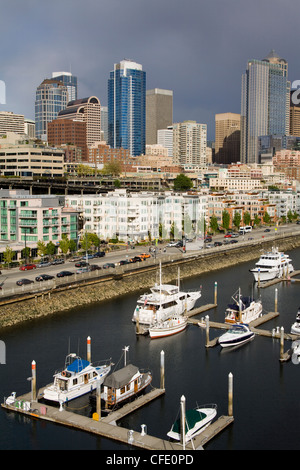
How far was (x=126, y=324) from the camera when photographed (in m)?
35.0

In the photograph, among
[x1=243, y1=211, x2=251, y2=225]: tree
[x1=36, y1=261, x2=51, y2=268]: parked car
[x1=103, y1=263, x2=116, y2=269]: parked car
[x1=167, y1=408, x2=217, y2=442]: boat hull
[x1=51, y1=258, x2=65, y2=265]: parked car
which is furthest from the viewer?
[x1=243, y1=211, x2=251, y2=225]: tree

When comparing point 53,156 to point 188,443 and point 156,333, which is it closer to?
point 156,333

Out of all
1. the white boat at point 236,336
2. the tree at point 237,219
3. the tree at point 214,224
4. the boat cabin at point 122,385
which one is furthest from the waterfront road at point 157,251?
the boat cabin at point 122,385

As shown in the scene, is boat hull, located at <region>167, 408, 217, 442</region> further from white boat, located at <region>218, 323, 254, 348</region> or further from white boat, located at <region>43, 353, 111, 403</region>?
white boat, located at <region>218, 323, 254, 348</region>

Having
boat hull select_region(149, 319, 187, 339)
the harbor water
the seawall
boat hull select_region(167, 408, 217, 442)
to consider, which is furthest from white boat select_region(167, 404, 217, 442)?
the seawall

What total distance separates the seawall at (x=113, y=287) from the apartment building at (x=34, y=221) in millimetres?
11742

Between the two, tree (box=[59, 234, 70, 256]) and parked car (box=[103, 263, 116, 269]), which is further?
tree (box=[59, 234, 70, 256])

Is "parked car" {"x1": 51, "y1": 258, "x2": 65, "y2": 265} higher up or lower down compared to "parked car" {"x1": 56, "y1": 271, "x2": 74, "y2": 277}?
higher up

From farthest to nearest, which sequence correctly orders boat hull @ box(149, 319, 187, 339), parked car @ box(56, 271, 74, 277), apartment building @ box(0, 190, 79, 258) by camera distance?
apartment building @ box(0, 190, 79, 258) → parked car @ box(56, 271, 74, 277) → boat hull @ box(149, 319, 187, 339)

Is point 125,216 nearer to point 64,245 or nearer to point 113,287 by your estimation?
point 64,245

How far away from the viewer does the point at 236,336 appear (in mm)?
30547

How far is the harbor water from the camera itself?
21219 mm

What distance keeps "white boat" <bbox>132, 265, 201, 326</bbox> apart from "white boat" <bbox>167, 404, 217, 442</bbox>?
475 inches

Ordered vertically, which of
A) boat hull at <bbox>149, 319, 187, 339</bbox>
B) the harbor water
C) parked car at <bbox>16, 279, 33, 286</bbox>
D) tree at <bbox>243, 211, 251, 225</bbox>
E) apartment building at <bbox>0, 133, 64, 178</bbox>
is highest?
apartment building at <bbox>0, 133, 64, 178</bbox>
